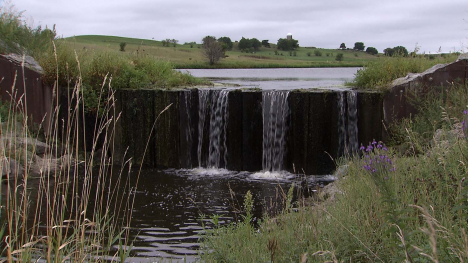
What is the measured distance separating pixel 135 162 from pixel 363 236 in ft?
26.7

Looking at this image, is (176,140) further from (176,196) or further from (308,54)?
(308,54)

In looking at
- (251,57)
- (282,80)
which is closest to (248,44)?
(251,57)

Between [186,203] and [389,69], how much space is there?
600 cm

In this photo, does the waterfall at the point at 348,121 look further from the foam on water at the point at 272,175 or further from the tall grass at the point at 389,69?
the foam on water at the point at 272,175

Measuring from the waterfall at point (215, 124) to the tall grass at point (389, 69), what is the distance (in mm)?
3324

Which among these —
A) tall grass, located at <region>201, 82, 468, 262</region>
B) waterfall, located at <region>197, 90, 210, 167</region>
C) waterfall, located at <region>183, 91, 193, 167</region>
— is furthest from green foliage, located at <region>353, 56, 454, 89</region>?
tall grass, located at <region>201, 82, 468, 262</region>

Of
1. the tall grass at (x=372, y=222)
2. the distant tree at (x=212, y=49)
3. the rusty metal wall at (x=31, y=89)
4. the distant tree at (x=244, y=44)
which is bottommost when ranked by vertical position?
the tall grass at (x=372, y=222)

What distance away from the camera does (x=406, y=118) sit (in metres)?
9.04

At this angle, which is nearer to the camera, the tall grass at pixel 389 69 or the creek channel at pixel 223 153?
the creek channel at pixel 223 153

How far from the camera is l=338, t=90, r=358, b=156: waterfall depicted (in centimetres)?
959

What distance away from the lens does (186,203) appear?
7238mm

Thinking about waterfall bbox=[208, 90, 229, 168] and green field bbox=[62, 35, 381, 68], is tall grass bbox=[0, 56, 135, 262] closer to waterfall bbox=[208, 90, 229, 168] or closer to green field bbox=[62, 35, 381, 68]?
waterfall bbox=[208, 90, 229, 168]

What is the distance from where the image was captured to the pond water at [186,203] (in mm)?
5281

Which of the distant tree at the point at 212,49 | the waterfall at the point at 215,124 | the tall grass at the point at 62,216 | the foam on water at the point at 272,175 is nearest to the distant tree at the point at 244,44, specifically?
the distant tree at the point at 212,49
